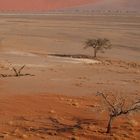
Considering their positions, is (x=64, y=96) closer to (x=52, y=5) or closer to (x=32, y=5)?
(x=32, y=5)

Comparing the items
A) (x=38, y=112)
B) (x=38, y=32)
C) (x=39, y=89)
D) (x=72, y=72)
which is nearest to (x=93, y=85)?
(x=39, y=89)

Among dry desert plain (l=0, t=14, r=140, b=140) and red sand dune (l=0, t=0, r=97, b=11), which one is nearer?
dry desert plain (l=0, t=14, r=140, b=140)

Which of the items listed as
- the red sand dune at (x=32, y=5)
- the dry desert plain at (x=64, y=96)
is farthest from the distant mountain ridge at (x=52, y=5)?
the dry desert plain at (x=64, y=96)

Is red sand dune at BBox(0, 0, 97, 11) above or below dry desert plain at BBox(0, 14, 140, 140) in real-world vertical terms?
above

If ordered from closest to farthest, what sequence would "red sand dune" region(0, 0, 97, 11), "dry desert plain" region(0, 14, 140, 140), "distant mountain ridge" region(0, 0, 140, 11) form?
"dry desert plain" region(0, 14, 140, 140) < "red sand dune" region(0, 0, 97, 11) < "distant mountain ridge" region(0, 0, 140, 11)

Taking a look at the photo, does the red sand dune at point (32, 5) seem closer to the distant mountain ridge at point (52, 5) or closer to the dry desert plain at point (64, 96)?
the distant mountain ridge at point (52, 5)

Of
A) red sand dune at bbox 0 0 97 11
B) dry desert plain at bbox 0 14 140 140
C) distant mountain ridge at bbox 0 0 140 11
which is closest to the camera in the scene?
dry desert plain at bbox 0 14 140 140

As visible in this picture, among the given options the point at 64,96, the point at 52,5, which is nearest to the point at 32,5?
the point at 52,5

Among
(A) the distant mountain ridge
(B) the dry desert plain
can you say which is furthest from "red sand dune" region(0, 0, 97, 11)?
(B) the dry desert plain

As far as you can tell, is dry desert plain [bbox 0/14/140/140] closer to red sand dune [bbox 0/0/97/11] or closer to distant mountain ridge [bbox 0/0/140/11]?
red sand dune [bbox 0/0/97/11]

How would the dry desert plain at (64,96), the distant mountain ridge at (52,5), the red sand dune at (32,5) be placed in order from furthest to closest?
the distant mountain ridge at (52,5) → the red sand dune at (32,5) → the dry desert plain at (64,96)

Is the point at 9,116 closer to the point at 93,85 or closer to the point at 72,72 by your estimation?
the point at 93,85

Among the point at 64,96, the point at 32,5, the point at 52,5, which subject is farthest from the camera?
the point at 52,5

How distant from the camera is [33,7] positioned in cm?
18062
